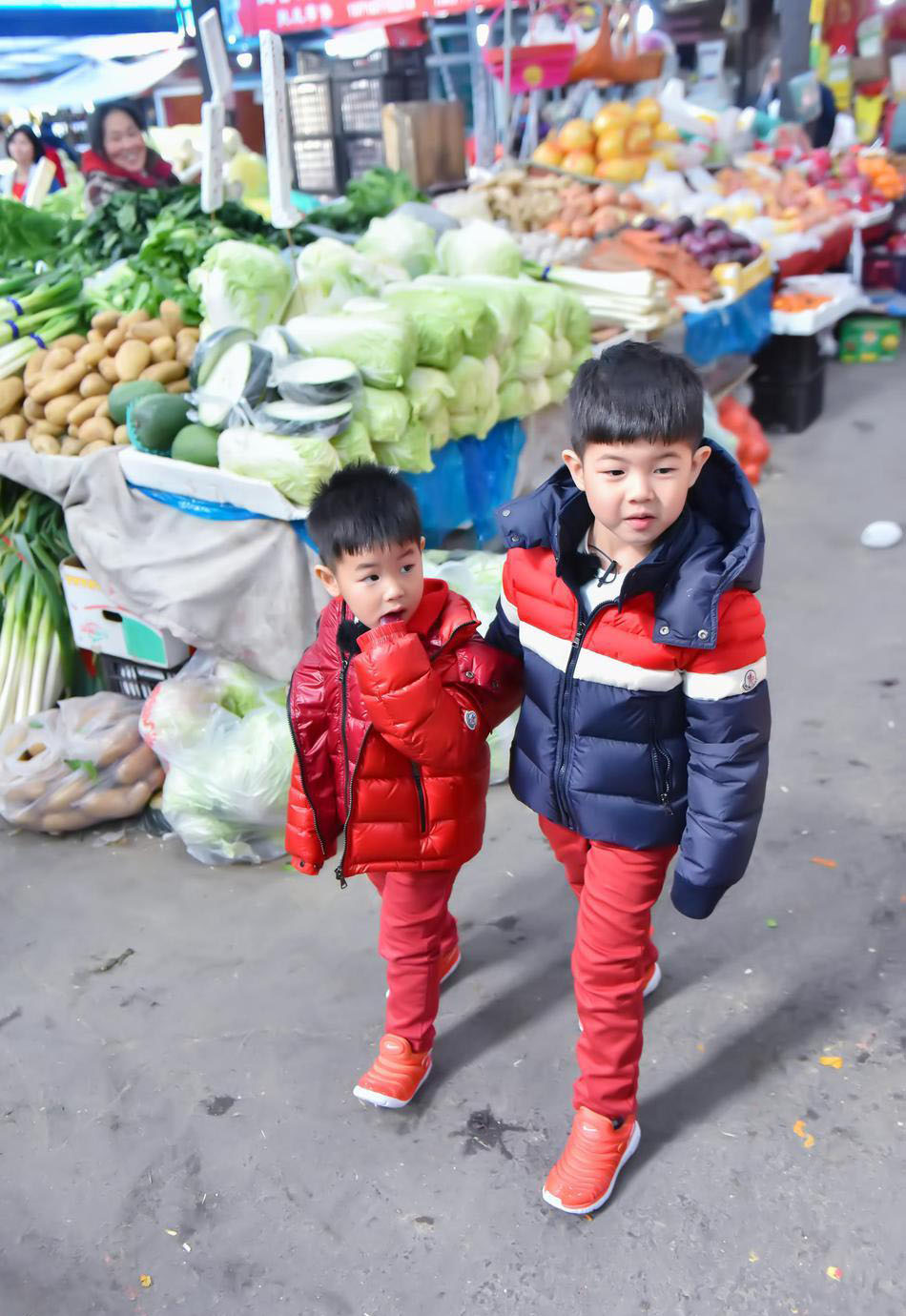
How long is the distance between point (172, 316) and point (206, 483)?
3.07ft

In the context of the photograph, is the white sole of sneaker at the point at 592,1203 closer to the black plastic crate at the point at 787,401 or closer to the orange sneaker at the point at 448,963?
the orange sneaker at the point at 448,963

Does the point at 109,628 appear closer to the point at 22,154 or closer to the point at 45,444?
the point at 45,444

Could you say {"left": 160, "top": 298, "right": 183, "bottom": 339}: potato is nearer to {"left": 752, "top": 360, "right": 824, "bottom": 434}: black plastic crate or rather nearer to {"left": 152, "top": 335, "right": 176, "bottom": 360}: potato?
{"left": 152, "top": 335, "right": 176, "bottom": 360}: potato

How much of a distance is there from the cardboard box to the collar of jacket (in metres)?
1.81

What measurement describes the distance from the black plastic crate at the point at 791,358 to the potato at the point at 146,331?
13.9 feet

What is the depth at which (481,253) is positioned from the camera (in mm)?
4652

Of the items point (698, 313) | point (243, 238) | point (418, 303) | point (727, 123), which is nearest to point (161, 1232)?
point (418, 303)

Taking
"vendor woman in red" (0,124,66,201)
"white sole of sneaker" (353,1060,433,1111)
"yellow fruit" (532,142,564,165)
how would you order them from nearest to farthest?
"white sole of sneaker" (353,1060,433,1111) → "vendor woman in red" (0,124,66,201) → "yellow fruit" (532,142,564,165)

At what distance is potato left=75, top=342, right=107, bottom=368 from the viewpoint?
3654 mm

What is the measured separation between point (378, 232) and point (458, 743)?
3538 millimetres

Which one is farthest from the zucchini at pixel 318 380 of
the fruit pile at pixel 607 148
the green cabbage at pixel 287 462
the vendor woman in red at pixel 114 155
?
the fruit pile at pixel 607 148

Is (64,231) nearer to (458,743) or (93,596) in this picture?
(93,596)

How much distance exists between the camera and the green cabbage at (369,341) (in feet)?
11.0

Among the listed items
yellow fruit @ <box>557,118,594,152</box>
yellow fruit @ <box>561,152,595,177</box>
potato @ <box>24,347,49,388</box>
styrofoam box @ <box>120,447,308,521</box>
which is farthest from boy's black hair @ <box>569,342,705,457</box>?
yellow fruit @ <box>557,118,594,152</box>
